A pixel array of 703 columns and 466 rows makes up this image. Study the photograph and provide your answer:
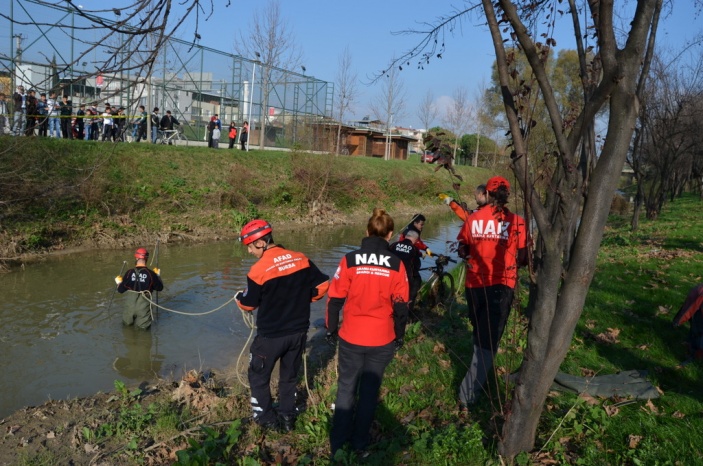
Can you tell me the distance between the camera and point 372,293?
4.72 metres

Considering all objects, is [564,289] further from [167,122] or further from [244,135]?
[244,135]

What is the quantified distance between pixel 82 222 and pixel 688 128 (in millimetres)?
21537

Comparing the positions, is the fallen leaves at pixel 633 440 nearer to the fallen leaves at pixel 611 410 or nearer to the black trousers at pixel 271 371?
the fallen leaves at pixel 611 410

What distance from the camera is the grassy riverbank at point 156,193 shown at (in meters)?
15.4

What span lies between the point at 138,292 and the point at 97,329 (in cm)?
105

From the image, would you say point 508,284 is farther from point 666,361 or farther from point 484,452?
point 666,361

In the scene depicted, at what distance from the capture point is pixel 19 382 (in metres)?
7.27

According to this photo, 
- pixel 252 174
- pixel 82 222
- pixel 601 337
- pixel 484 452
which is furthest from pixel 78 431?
pixel 252 174

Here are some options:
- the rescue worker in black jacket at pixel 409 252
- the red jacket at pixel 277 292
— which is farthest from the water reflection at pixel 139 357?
the rescue worker in black jacket at pixel 409 252

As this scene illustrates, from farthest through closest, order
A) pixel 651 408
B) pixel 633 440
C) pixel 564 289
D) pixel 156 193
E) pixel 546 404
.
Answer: pixel 156 193
pixel 546 404
pixel 651 408
pixel 633 440
pixel 564 289

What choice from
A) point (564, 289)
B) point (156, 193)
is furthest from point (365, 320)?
point (156, 193)

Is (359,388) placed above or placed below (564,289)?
below

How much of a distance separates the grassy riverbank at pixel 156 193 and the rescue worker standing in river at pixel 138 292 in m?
1.72

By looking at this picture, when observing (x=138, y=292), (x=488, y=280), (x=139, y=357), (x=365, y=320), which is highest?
(x=488, y=280)
